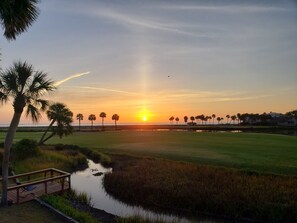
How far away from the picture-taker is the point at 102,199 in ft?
70.6

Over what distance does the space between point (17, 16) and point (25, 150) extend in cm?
2472

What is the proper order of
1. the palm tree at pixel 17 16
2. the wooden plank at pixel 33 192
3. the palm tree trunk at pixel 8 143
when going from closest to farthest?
the palm tree at pixel 17 16 < the palm tree trunk at pixel 8 143 < the wooden plank at pixel 33 192

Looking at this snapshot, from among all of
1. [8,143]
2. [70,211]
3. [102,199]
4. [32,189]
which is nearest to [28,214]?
[70,211]

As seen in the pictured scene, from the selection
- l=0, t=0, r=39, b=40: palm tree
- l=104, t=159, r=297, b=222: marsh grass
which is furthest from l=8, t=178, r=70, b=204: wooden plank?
Answer: l=0, t=0, r=39, b=40: palm tree

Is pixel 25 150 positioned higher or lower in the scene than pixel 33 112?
lower

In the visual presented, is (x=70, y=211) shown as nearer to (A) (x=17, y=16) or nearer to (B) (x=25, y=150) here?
(A) (x=17, y=16)

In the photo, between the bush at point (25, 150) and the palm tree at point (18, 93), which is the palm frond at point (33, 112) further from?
the bush at point (25, 150)

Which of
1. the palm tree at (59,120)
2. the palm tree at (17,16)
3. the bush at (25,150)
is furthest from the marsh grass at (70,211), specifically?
the palm tree at (59,120)

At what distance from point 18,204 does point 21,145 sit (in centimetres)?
1964

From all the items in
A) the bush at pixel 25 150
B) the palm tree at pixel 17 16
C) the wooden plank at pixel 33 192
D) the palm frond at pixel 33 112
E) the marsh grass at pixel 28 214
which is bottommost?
the marsh grass at pixel 28 214

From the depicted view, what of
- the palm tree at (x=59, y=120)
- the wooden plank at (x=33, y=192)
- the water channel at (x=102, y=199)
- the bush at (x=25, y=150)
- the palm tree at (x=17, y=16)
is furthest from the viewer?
the palm tree at (x=59, y=120)

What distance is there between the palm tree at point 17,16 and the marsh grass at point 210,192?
41.2ft

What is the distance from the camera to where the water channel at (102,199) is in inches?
672

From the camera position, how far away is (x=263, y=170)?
26.2 meters
